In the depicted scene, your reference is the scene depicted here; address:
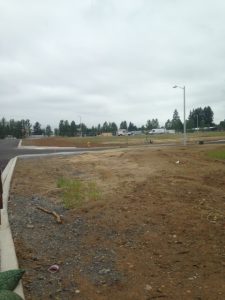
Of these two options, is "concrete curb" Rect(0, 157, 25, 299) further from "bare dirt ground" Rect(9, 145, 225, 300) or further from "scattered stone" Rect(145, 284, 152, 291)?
"scattered stone" Rect(145, 284, 152, 291)

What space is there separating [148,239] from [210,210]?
258cm

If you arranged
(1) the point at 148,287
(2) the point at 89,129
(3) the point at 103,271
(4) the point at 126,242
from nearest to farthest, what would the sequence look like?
(1) the point at 148,287 < (3) the point at 103,271 < (4) the point at 126,242 < (2) the point at 89,129

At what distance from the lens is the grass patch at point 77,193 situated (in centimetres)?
1037

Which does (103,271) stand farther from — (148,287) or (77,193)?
(77,193)

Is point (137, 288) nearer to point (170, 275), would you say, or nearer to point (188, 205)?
point (170, 275)

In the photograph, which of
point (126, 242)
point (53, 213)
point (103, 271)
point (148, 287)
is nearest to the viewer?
Answer: point (148, 287)

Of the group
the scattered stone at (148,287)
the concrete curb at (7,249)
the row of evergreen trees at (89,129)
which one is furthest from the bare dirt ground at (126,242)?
the row of evergreen trees at (89,129)

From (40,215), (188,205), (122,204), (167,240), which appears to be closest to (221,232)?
(167,240)

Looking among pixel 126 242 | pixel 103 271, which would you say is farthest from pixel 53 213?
pixel 103 271

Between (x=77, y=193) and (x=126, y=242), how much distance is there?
3.89 meters

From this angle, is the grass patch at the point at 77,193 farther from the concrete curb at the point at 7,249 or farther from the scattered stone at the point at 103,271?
the scattered stone at the point at 103,271

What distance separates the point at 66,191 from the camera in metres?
11.8

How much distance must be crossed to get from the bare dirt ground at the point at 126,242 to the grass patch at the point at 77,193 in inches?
7.8

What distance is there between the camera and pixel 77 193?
11289mm
